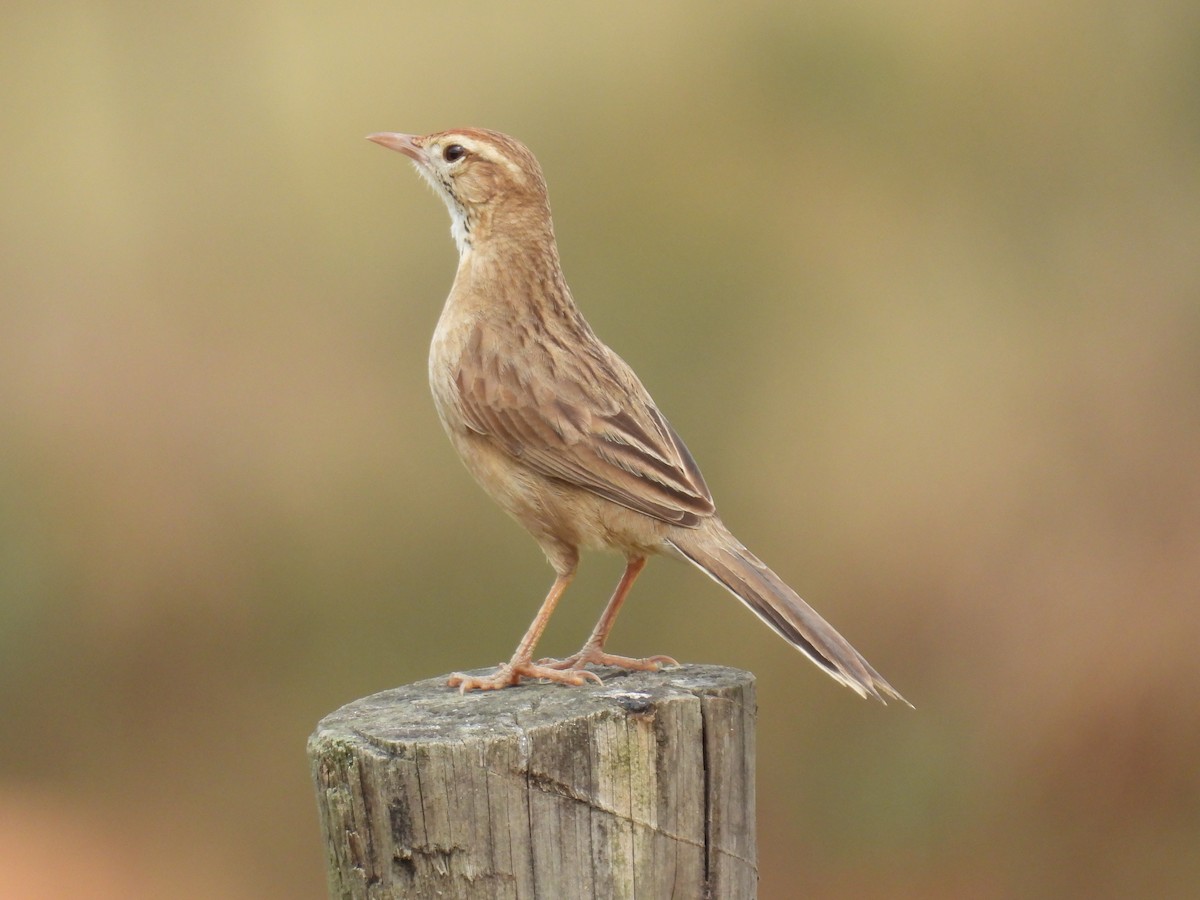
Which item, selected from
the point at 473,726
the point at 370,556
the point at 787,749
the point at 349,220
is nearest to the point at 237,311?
the point at 349,220

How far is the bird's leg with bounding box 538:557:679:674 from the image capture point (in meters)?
4.63

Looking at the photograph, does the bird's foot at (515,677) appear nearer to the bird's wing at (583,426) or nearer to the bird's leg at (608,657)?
the bird's leg at (608,657)

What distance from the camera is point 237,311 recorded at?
1041cm

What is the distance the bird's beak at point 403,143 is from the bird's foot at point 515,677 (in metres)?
2.36

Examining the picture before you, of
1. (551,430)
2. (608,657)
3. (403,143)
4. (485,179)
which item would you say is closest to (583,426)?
(551,430)

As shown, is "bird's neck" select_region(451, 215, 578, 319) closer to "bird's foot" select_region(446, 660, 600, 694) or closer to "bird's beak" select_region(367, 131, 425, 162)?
"bird's beak" select_region(367, 131, 425, 162)

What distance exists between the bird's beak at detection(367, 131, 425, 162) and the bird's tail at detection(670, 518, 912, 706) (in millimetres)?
2094

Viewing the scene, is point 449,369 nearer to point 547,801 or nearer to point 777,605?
point 777,605

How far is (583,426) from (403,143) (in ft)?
5.55

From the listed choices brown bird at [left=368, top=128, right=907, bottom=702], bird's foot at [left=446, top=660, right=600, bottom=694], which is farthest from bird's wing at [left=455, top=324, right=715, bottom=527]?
bird's foot at [left=446, top=660, right=600, bottom=694]

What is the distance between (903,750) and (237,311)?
5451mm

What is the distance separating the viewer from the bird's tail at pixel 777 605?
4.16m

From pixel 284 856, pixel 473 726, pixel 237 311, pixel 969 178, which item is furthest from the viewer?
pixel 969 178

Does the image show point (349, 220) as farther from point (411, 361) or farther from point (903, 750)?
point (903, 750)
